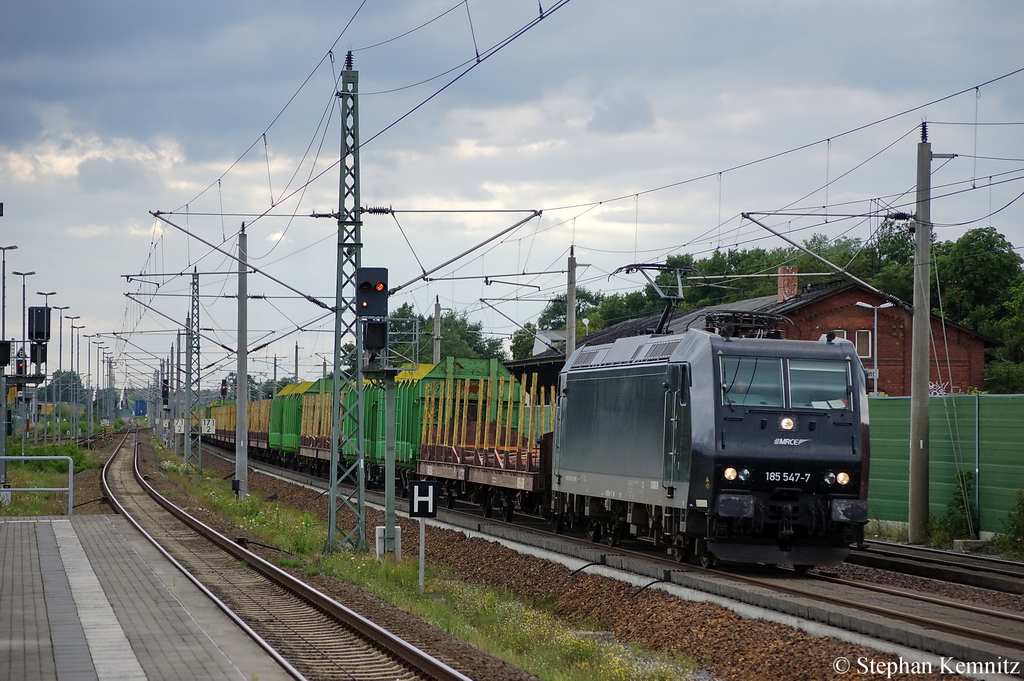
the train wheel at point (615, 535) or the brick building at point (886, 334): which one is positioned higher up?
the brick building at point (886, 334)

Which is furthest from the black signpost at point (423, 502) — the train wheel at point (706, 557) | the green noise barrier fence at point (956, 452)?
the green noise barrier fence at point (956, 452)

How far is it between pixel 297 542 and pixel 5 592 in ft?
27.5

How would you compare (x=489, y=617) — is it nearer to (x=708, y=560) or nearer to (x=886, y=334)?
(x=708, y=560)

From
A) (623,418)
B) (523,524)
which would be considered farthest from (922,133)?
(523,524)

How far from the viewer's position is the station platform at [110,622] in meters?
10.0

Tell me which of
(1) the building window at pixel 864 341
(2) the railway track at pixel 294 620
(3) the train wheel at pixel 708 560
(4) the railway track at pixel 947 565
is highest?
(1) the building window at pixel 864 341

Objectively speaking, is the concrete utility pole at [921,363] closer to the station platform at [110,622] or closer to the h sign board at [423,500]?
the h sign board at [423,500]

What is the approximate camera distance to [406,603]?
15.4m

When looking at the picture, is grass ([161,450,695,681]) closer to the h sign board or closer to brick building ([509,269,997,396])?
the h sign board

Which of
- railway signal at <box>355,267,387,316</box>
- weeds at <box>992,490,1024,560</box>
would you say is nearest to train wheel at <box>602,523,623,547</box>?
railway signal at <box>355,267,387,316</box>

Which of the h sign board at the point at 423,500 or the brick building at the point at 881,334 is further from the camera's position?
the brick building at the point at 881,334

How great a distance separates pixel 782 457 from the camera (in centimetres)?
1491

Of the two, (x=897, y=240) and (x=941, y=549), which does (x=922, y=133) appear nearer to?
(x=941, y=549)

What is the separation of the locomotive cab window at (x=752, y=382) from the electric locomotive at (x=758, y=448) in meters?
0.01
